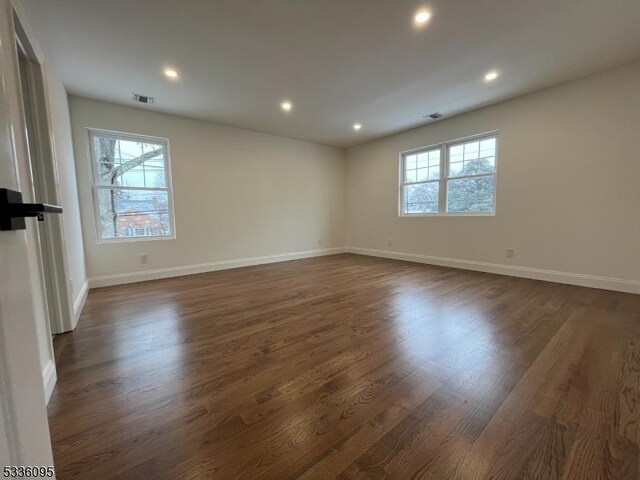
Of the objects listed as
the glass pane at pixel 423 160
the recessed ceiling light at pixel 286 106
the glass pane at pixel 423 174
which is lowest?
the glass pane at pixel 423 174

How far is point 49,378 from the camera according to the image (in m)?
1.55

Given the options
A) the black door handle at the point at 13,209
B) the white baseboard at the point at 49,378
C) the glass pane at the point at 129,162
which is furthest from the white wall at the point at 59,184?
the black door handle at the point at 13,209

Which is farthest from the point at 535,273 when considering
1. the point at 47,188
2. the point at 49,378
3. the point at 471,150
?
the point at 47,188

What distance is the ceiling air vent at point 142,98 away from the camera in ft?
11.9

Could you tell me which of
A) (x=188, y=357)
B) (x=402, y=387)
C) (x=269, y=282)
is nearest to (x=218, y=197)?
(x=269, y=282)

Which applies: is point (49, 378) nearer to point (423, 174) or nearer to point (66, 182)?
point (66, 182)

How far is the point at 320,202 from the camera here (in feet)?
21.0

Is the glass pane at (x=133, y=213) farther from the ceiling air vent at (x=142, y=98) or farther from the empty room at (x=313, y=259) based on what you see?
the ceiling air vent at (x=142, y=98)

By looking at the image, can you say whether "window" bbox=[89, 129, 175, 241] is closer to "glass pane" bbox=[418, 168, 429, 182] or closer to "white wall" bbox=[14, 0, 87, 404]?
"white wall" bbox=[14, 0, 87, 404]

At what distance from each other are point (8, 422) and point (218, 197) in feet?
15.4

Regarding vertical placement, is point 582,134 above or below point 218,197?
above

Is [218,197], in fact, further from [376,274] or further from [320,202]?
[376,274]

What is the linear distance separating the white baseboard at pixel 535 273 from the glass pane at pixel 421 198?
90 centimetres

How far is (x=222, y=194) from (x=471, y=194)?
4.30 meters
